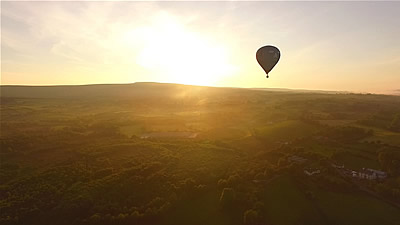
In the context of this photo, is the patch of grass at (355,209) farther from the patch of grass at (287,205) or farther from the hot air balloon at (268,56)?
the hot air balloon at (268,56)

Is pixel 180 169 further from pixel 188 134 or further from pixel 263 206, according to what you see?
pixel 188 134

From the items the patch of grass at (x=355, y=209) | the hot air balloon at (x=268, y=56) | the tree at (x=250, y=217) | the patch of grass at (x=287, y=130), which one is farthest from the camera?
the patch of grass at (x=287, y=130)

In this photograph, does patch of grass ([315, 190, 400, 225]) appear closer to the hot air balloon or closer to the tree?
the tree

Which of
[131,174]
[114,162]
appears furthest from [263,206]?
[114,162]

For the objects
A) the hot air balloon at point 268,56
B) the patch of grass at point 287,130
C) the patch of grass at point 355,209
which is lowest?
the patch of grass at point 355,209

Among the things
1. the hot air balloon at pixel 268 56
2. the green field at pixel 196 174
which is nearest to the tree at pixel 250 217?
the green field at pixel 196 174

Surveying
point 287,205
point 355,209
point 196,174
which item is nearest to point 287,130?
point 196,174

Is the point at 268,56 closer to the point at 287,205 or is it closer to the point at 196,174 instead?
the point at 196,174

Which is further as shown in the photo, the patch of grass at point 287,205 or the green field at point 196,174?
the green field at point 196,174

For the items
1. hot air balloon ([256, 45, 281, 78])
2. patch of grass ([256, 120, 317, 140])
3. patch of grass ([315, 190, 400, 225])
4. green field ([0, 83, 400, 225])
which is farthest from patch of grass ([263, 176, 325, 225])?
patch of grass ([256, 120, 317, 140])
